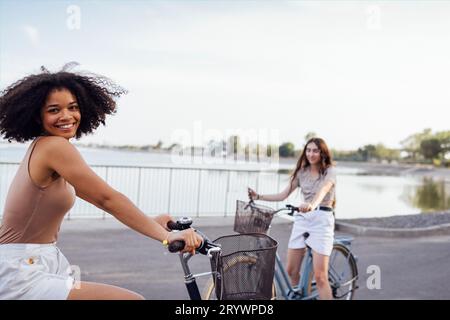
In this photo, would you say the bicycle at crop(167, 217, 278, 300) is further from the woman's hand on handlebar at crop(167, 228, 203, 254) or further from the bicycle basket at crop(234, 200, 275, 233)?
the bicycle basket at crop(234, 200, 275, 233)

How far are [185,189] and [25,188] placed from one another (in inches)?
506

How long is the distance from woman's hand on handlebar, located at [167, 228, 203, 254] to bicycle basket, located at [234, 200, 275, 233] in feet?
6.75

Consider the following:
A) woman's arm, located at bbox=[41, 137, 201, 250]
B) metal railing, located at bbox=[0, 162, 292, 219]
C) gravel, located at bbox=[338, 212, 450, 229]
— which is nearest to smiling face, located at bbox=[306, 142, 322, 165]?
woman's arm, located at bbox=[41, 137, 201, 250]

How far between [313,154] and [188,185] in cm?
958

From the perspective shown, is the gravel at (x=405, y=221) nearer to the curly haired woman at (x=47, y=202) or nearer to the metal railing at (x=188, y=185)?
the metal railing at (x=188, y=185)

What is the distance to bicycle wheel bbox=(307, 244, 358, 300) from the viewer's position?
5.12m

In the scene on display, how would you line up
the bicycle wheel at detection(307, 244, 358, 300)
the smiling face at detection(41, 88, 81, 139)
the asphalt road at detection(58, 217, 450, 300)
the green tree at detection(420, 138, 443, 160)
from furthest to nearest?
1. the green tree at detection(420, 138, 443, 160)
2. the asphalt road at detection(58, 217, 450, 300)
3. the bicycle wheel at detection(307, 244, 358, 300)
4. the smiling face at detection(41, 88, 81, 139)

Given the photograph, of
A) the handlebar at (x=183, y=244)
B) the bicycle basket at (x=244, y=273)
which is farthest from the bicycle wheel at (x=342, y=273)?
the handlebar at (x=183, y=244)

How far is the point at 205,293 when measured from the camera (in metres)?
3.80

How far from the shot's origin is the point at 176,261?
7.18 metres

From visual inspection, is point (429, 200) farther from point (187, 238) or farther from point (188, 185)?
point (187, 238)

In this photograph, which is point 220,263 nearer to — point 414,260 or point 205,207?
point 414,260

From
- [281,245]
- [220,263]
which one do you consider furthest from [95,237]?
[220,263]

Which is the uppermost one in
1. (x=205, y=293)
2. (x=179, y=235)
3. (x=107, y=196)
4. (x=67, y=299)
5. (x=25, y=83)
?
(x=25, y=83)
